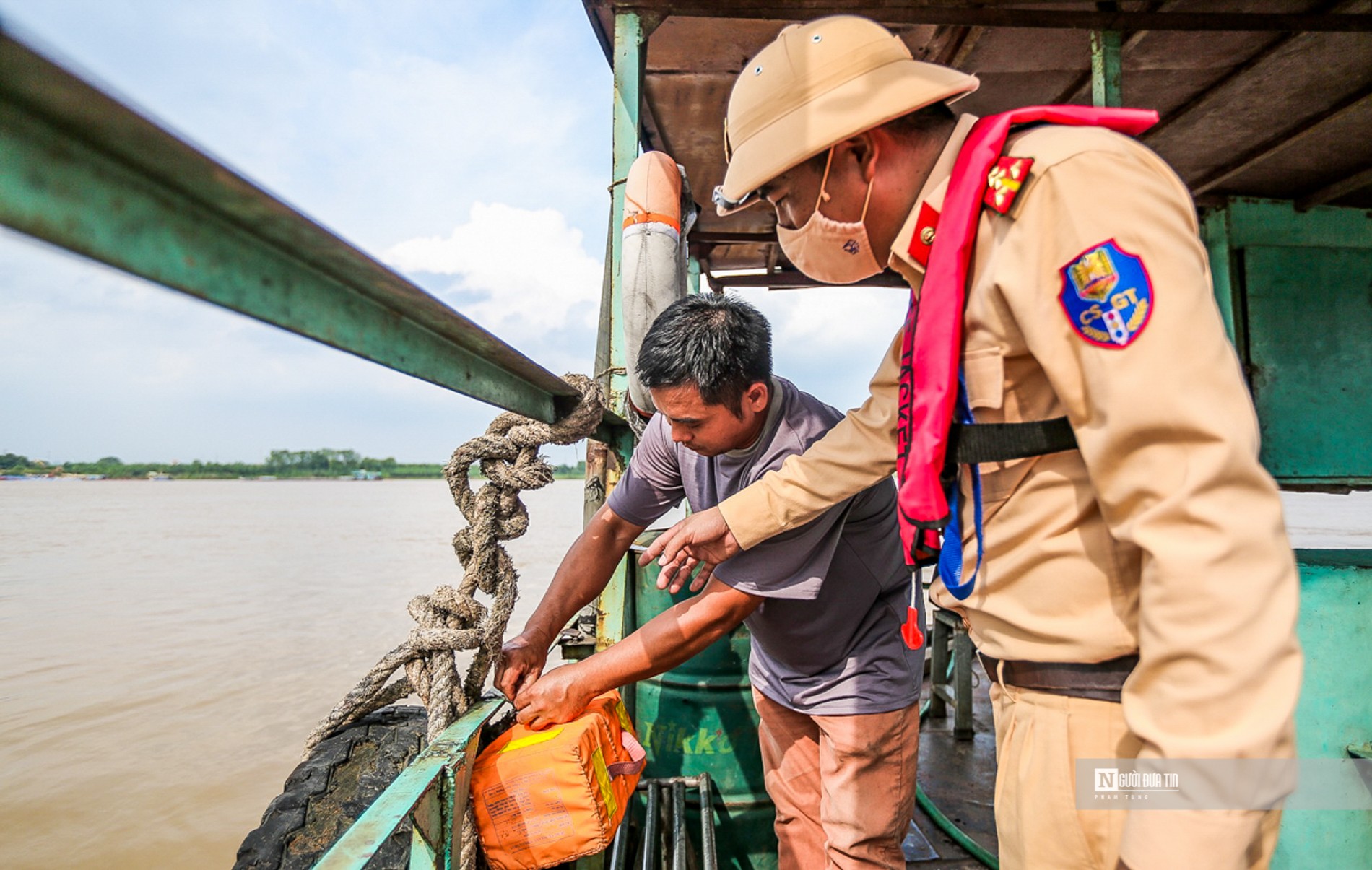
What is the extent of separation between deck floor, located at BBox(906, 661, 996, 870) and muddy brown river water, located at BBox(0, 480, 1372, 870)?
2.17 m

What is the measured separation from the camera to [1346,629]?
6.29ft

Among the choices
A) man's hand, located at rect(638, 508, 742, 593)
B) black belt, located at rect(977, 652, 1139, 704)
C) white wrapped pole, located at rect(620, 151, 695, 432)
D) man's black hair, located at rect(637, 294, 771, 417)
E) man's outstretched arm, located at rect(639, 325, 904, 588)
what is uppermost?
white wrapped pole, located at rect(620, 151, 695, 432)

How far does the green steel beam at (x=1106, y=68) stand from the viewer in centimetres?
269

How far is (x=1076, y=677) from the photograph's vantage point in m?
0.85

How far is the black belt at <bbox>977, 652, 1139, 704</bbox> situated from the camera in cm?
83

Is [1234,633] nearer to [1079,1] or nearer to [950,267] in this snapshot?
[950,267]

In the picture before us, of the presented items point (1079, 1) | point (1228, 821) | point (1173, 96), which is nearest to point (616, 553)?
point (1228, 821)

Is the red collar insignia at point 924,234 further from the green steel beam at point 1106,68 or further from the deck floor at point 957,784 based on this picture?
the deck floor at point 957,784

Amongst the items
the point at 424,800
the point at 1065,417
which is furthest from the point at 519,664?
the point at 1065,417

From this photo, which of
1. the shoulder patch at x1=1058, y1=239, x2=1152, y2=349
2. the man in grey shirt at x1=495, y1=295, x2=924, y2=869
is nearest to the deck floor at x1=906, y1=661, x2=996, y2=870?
the man in grey shirt at x1=495, y1=295, x2=924, y2=869

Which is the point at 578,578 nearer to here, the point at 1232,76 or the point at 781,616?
the point at 781,616

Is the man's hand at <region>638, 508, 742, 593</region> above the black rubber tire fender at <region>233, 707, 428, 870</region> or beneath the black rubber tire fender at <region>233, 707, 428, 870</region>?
above

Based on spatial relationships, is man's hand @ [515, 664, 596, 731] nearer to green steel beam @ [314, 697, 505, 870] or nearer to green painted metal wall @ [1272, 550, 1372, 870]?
green steel beam @ [314, 697, 505, 870]

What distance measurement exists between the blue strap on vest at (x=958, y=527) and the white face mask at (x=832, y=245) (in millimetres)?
291
